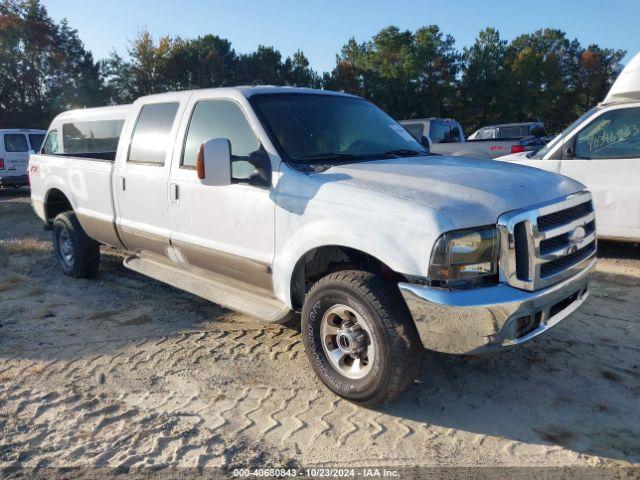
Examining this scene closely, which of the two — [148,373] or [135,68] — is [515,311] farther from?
[135,68]

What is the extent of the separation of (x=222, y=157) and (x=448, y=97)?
134ft

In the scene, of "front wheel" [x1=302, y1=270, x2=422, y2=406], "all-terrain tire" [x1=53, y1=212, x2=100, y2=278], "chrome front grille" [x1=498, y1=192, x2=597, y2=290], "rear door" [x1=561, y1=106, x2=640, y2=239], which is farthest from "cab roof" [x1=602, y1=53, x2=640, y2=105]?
"all-terrain tire" [x1=53, y1=212, x2=100, y2=278]

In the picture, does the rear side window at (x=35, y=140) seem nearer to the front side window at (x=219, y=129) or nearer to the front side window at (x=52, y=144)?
the front side window at (x=52, y=144)

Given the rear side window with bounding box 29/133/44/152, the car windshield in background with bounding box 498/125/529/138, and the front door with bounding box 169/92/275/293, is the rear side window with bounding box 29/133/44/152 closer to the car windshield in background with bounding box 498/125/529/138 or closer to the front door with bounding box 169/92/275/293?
the front door with bounding box 169/92/275/293

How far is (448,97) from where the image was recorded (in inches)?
1631

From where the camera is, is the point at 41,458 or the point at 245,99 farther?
the point at 245,99

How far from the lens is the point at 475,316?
2.74 meters

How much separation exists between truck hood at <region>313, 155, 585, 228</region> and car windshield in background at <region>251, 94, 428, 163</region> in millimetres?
301

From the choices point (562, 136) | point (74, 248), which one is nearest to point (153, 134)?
point (74, 248)

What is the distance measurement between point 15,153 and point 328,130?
14.6 m

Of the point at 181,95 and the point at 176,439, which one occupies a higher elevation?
the point at 181,95

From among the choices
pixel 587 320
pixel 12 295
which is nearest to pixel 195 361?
pixel 12 295

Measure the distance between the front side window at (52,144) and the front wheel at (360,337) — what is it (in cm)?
516

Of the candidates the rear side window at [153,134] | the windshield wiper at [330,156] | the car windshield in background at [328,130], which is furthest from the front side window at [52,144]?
the windshield wiper at [330,156]
